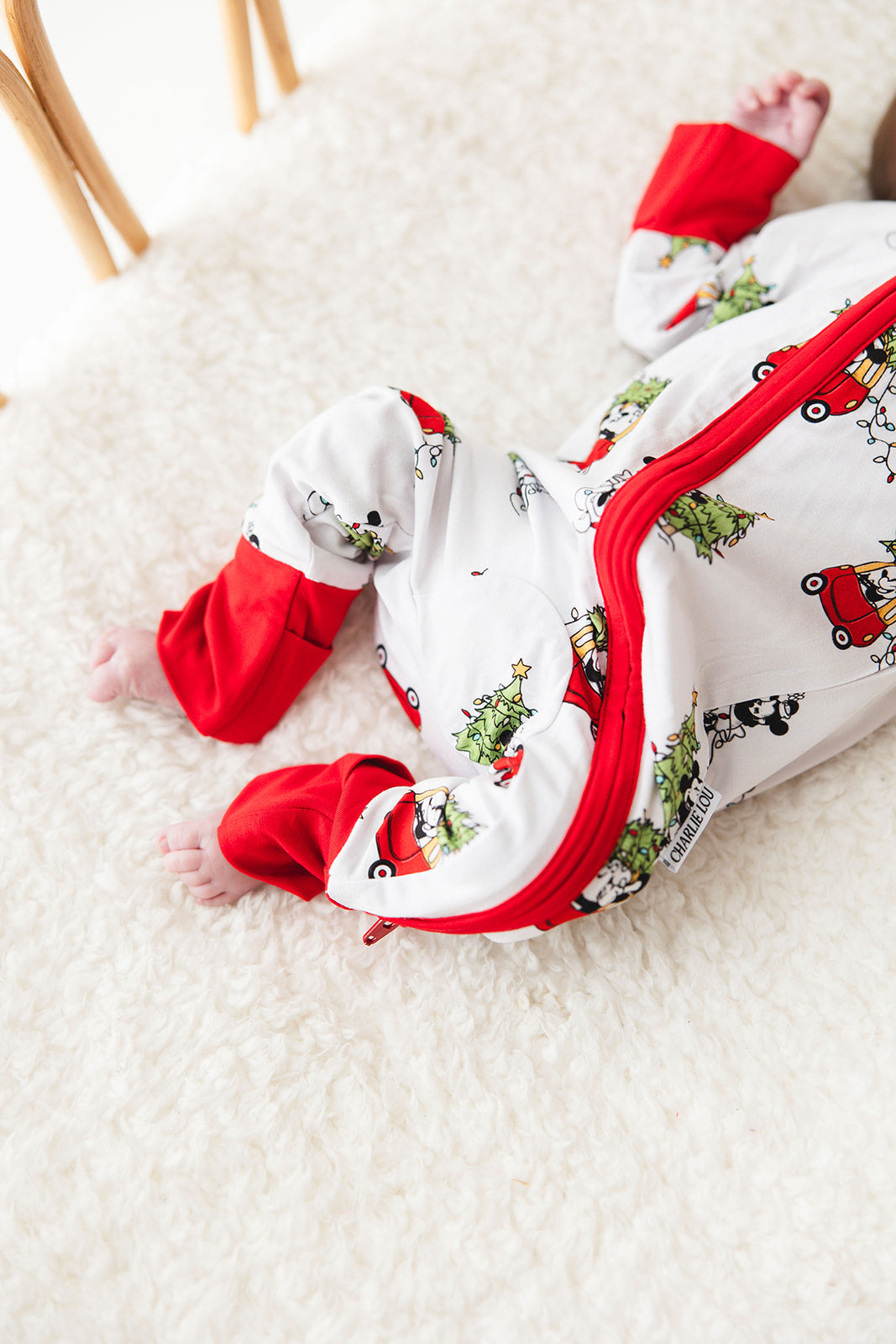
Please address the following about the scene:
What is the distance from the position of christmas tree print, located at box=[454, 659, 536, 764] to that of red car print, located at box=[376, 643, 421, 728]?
0.25ft

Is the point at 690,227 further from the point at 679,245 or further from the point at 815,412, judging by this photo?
the point at 815,412

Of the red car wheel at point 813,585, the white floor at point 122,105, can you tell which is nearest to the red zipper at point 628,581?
the red car wheel at point 813,585

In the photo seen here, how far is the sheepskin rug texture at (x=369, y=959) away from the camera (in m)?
0.69

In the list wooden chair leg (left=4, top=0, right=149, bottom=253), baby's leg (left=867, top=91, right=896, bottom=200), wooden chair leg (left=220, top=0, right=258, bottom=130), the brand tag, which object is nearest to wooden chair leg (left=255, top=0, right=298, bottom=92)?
wooden chair leg (left=220, top=0, right=258, bottom=130)

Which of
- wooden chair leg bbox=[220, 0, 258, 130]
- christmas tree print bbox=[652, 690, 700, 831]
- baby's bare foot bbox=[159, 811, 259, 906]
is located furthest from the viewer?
wooden chair leg bbox=[220, 0, 258, 130]

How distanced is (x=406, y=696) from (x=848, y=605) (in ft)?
1.27

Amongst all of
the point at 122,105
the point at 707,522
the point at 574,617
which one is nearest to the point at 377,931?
the point at 574,617

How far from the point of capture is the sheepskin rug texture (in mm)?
687

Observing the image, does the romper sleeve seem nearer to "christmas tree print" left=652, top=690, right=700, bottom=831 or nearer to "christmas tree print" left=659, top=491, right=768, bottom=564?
"christmas tree print" left=659, top=491, right=768, bottom=564

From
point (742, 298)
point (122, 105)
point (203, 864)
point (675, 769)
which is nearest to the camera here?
point (675, 769)

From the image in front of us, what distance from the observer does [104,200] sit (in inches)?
35.3

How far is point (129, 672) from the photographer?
0.82 meters

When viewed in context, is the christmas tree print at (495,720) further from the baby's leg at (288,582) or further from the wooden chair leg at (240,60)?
the wooden chair leg at (240,60)

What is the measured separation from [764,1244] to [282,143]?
1.15m
